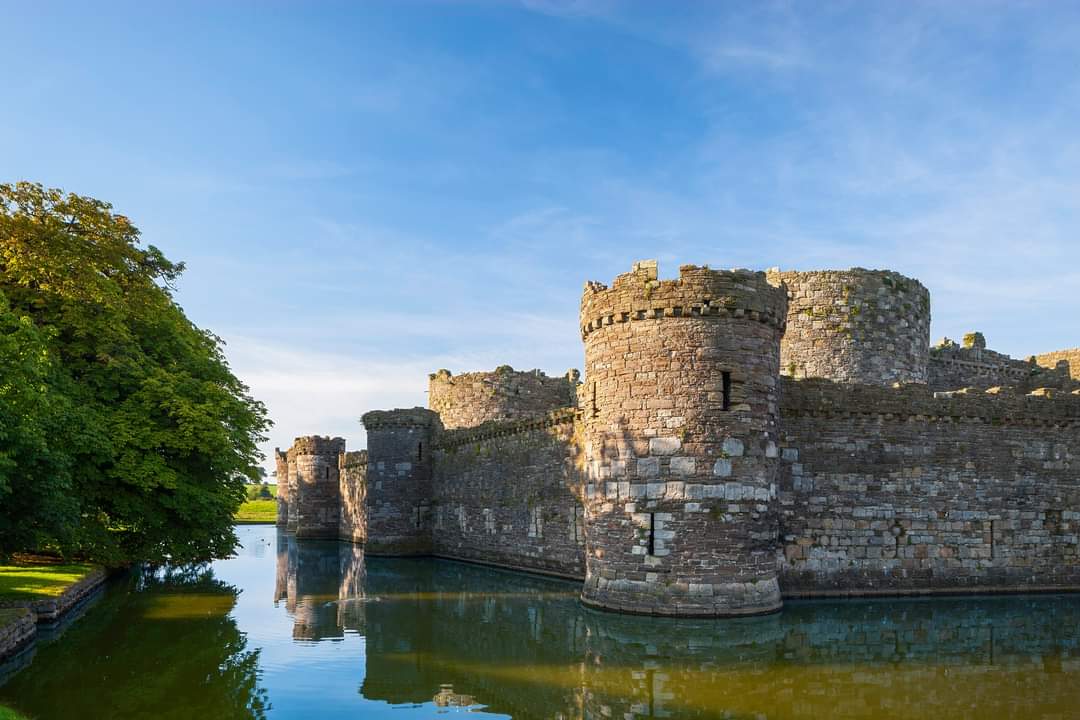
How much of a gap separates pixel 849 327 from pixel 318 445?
108 feet

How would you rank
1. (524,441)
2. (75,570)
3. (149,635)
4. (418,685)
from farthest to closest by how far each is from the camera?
(524,441)
(75,570)
(149,635)
(418,685)

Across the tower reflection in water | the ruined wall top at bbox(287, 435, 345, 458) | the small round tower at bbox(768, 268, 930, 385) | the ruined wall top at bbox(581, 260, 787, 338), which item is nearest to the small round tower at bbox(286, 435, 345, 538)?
the ruined wall top at bbox(287, 435, 345, 458)

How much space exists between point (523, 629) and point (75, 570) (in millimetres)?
12612

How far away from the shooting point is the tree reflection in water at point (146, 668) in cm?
1088

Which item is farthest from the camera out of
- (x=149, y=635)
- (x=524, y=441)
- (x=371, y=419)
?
(x=371, y=419)

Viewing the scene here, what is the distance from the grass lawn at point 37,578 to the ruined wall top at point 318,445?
2509cm

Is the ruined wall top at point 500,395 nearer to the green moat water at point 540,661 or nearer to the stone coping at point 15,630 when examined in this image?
the green moat water at point 540,661

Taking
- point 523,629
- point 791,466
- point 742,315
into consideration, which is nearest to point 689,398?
point 742,315

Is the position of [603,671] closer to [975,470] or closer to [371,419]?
[975,470]

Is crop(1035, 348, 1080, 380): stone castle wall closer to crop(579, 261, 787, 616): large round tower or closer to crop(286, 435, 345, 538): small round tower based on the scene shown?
crop(579, 261, 787, 616): large round tower

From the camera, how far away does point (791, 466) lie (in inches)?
781

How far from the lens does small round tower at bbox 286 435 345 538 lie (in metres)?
46.8

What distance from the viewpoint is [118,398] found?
69.8 feet

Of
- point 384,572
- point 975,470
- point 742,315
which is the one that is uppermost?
point 742,315
